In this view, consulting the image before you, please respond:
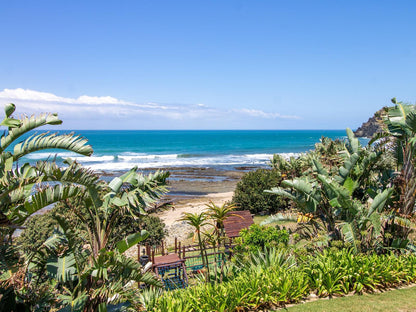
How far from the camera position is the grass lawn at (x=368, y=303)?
6762 millimetres

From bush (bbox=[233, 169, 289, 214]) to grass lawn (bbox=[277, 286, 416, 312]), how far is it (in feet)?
48.5

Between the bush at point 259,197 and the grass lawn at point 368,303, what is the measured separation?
14.8 m

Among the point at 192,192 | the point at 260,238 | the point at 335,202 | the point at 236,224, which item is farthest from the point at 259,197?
the point at 192,192

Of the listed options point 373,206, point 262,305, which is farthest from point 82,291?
point 373,206

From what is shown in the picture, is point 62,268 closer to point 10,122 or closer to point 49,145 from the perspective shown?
point 49,145

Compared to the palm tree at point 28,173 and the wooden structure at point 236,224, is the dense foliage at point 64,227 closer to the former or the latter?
the palm tree at point 28,173

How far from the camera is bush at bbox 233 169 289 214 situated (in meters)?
22.3

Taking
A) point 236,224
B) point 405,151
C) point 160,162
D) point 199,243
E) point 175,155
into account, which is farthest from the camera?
point 175,155

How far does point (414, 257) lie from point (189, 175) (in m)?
41.3

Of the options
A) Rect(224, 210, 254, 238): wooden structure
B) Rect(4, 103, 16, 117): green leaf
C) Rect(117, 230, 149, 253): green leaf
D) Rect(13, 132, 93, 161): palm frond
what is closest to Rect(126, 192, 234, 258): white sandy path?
Rect(224, 210, 254, 238): wooden structure

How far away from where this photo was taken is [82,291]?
21.2ft

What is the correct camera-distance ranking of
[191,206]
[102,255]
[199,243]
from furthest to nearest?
1. [191,206]
2. [199,243]
3. [102,255]

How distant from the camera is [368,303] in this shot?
275 inches

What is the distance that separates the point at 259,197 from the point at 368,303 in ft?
50.2
